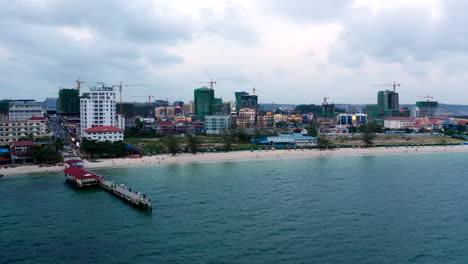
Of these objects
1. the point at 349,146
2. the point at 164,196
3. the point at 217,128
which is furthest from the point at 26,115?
the point at 349,146

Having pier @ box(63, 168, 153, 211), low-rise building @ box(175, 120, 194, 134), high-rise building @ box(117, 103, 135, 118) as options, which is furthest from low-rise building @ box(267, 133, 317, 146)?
high-rise building @ box(117, 103, 135, 118)

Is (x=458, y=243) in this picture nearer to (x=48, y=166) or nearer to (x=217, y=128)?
(x=48, y=166)

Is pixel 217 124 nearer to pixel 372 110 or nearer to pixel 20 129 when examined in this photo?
pixel 20 129

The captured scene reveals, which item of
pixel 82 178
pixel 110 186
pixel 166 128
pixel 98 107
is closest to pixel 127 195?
pixel 110 186

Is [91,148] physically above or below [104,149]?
above

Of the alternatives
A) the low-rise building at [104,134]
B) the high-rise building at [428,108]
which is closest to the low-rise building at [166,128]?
the low-rise building at [104,134]

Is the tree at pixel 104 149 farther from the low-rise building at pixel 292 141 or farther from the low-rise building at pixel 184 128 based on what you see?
the low-rise building at pixel 184 128
